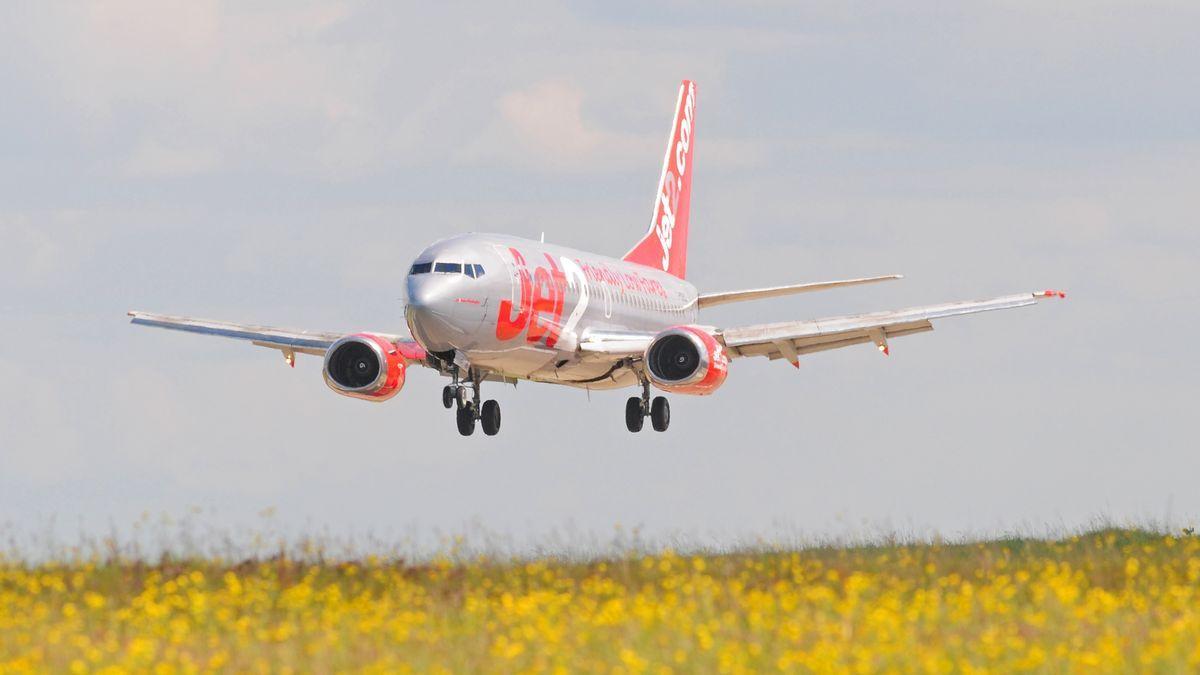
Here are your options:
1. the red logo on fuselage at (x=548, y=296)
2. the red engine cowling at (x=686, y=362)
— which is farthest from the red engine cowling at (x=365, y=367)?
the red engine cowling at (x=686, y=362)

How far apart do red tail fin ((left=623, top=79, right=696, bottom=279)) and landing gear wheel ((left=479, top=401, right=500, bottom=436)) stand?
13.7 metres

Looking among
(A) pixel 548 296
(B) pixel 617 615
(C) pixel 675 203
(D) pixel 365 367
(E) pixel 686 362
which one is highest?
(C) pixel 675 203

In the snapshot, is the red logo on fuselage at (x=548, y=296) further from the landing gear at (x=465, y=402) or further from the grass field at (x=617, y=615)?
the grass field at (x=617, y=615)

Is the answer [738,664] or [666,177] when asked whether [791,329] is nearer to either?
[666,177]

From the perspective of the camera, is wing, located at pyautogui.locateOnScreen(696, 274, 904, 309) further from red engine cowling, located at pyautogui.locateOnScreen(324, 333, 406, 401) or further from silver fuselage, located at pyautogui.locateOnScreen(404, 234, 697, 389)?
red engine cowling, located at pyautogui.locateOnScreen(324, 333, 406, 401)

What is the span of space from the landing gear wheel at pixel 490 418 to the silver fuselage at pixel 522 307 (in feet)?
3.06

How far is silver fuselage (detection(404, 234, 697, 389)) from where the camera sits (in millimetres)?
35625

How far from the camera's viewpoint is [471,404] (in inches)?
1581

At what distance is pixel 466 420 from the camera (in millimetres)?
40438

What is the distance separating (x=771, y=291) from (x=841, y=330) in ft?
26.0

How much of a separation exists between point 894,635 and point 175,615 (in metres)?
7.76

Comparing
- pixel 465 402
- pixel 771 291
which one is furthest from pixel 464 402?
pixel 771 291

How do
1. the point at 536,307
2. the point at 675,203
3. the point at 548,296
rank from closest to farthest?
the point at 536,307 → the point at 548,296 → the point at 675,203

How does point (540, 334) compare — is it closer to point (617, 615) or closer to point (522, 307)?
point (522, 307)
